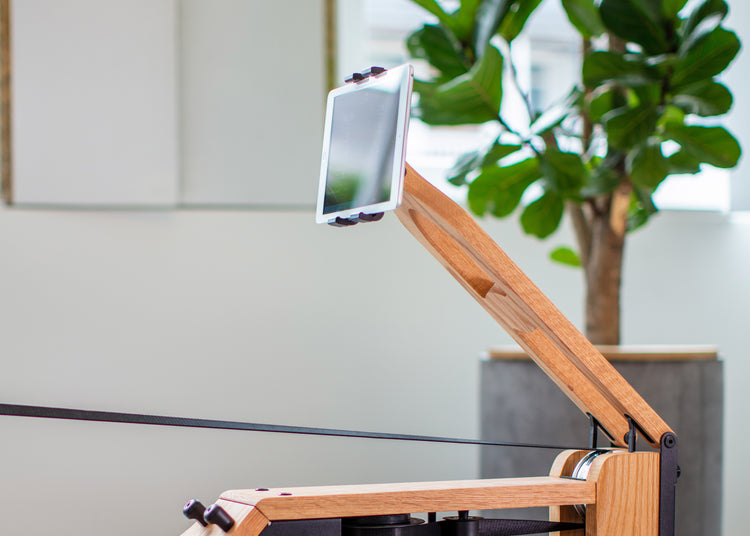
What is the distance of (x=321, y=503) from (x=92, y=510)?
1.38 meters

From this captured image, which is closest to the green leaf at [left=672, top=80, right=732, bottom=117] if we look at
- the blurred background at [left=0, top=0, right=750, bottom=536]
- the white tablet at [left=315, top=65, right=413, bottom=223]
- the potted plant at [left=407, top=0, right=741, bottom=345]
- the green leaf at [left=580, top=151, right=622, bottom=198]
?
the potted plant at [left=407, top=0, right=741, bottom=345]

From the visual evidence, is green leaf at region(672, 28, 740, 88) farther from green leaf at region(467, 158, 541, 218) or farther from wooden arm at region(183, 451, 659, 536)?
wooden arm at region(183, 451, 659, 536)

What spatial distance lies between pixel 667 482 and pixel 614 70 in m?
0.96

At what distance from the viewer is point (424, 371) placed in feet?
7.50

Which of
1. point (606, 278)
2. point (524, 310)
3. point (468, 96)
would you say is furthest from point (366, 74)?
point (606, 278)

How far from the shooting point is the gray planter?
1.70 metres

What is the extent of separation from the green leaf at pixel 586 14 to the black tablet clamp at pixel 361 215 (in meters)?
1.03

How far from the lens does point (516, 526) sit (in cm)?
98

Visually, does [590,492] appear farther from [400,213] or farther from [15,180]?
[15,180]

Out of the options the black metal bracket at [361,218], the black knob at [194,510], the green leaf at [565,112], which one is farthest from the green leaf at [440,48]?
the black knob at [194,510]

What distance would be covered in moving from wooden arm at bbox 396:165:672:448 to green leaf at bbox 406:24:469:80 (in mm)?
919

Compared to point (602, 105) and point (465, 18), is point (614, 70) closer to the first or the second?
point (602, 105)

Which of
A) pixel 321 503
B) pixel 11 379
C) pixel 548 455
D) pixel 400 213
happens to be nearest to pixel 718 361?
pixel 548 455

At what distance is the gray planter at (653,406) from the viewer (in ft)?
5.57
